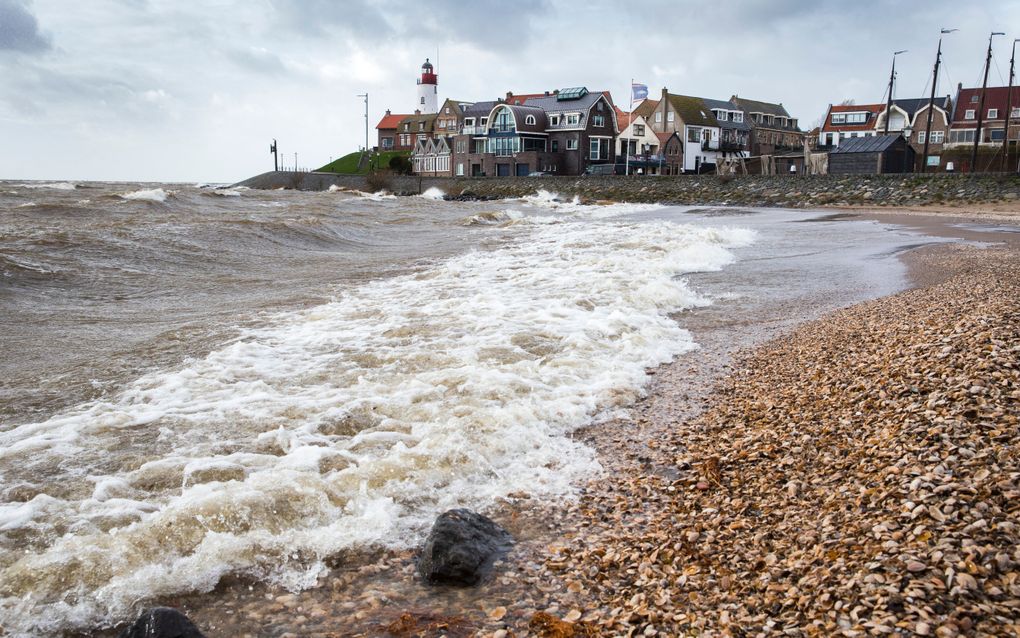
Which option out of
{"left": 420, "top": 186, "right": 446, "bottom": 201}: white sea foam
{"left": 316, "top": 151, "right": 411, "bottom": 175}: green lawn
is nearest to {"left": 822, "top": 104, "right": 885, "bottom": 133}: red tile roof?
{"left": 420, "top": 186, "right": 446, "bottom": 201}: white sea foam

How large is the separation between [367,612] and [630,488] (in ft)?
7.11

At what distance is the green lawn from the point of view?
327 ft

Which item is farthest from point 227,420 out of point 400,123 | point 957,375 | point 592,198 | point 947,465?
point 400,123

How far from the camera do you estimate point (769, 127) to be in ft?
291

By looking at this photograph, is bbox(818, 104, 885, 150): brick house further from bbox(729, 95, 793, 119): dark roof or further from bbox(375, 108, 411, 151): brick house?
bbox(375, 108, 411, 151): brick house

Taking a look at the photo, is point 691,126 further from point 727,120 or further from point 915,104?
point 915,104

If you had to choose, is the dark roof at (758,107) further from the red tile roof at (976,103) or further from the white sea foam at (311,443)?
the white sea foam at (311,443)

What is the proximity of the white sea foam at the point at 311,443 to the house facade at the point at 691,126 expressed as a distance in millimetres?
72537

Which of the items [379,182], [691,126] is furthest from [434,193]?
[691,126]

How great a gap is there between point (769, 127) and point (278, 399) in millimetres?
92731

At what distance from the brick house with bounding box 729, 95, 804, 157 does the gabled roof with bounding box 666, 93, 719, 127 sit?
22.3ft

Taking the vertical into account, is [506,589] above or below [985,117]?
below

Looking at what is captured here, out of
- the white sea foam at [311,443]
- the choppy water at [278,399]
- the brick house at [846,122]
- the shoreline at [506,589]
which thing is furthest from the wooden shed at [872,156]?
the shoreline at [506,589]

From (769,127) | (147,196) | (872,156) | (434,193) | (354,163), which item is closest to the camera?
(147,196)
